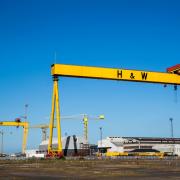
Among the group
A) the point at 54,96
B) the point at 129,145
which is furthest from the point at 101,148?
the point at 54,96

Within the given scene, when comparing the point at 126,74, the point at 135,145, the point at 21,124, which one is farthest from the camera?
the point at 135,145

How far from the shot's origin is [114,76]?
127ft

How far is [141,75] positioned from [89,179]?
1921 centimetres

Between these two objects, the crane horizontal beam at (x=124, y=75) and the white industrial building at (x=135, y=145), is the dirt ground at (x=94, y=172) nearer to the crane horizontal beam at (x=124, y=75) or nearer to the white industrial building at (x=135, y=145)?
the crane horizontal beam at (x=124, y=75)

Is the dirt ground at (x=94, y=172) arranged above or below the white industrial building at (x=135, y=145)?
below

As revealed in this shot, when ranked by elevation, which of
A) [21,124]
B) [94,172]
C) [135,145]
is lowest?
[94,172]

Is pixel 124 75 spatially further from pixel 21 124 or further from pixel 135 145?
pixel 135 145

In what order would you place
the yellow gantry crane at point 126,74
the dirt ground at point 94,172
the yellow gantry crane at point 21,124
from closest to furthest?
the dirt ground at point 94,172, the yellow gantry crane at point 126,74, the yellow gantry crane at point 21,124

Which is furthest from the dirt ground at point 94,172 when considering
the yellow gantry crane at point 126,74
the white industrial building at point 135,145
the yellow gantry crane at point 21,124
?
the white industrial building at point 135,145

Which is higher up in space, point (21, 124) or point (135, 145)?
point (21, 124)

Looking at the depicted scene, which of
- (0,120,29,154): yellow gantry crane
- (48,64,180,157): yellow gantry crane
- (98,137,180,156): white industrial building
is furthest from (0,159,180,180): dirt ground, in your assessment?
(98,137,180,156): white industrial building

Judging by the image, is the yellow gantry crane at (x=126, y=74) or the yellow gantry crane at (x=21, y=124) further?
the yellow gantry crane at (x=21, y=124)

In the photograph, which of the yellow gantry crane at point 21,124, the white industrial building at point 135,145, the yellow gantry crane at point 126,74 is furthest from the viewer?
the white industrial building at point 135,145

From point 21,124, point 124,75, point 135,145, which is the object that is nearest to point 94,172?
point 124,75
